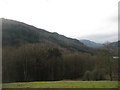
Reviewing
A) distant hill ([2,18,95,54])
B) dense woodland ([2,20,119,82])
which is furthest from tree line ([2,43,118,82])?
distant hill ([2,18,95,54])

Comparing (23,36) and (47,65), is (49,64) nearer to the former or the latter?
(47,65)

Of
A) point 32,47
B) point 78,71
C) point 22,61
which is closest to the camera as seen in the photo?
point 22,61

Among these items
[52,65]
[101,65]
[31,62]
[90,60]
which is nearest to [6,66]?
[31,62]

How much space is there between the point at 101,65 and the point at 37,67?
17.4 m

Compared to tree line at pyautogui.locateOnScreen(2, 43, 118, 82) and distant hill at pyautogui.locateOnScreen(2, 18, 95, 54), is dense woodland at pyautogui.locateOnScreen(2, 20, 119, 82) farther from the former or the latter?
distant hill at pyautogui.locateOnScreen(2, 18, 95, 54)

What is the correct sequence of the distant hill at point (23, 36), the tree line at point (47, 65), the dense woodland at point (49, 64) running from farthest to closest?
the distant hill at point (23, 36) < the tree line at point (47, 65) < the dense woodland at point (49, 64)

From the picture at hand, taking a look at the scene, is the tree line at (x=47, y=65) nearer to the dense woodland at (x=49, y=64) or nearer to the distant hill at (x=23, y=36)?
the dense woodland at (x=49, y=64)

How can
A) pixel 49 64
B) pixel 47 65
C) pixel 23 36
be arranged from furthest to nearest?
pixel 23 36
pixel 49 64
pixel 47 65

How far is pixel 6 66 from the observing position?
33344 millimetres

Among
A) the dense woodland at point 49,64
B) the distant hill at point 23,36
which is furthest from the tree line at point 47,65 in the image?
the distant hill at point 23,36

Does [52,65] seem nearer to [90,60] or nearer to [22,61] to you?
[22,61]

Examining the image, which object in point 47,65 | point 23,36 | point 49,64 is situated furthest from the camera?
point 23,36

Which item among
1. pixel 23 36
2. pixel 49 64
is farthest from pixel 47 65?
pixel 23 36

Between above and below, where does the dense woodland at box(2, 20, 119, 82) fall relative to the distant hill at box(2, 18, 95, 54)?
below
